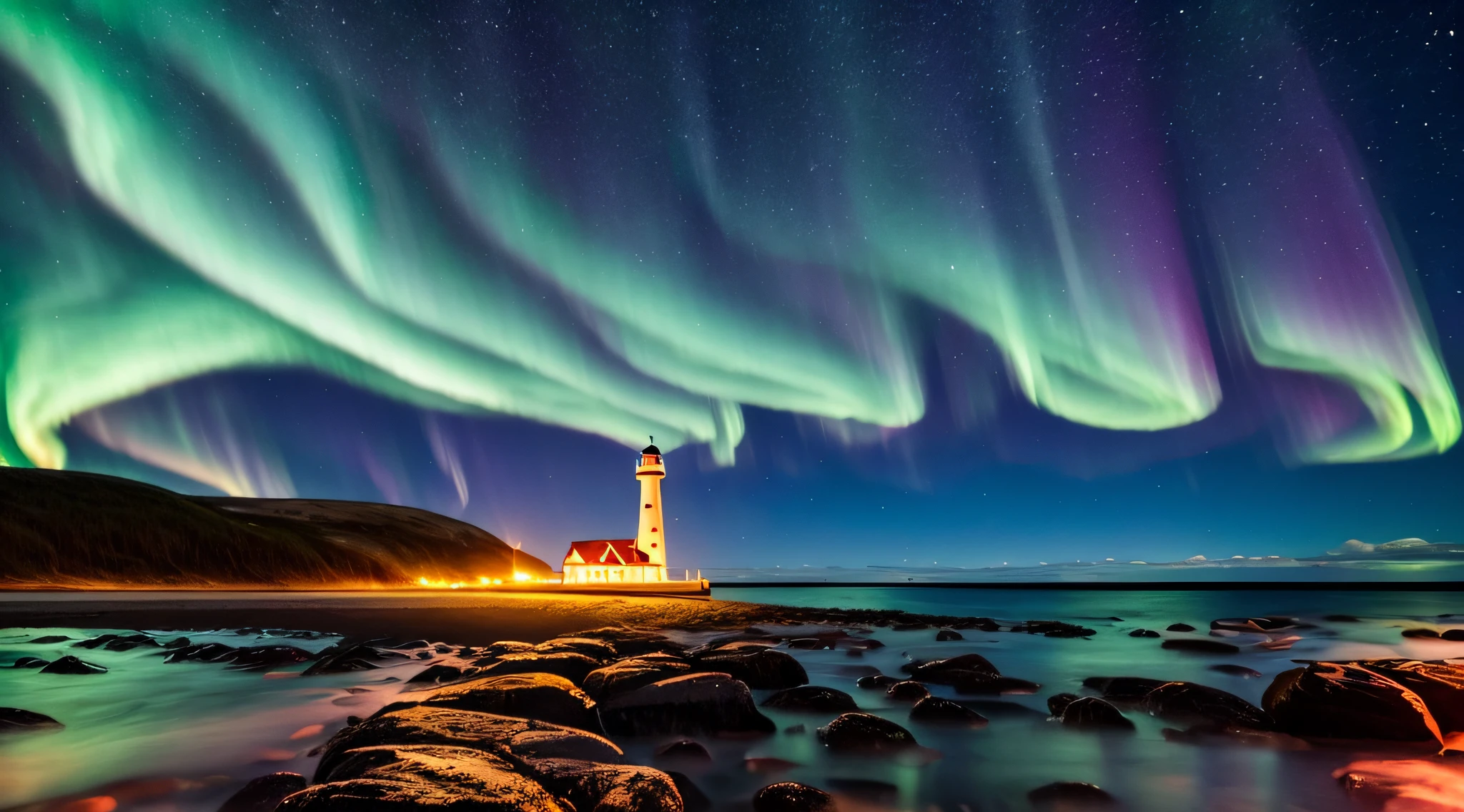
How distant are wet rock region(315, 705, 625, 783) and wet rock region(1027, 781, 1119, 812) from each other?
4.05 m

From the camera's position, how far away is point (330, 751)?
6223 mm

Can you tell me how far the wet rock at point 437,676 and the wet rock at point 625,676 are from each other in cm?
285

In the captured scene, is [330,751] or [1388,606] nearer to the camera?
[330,751]

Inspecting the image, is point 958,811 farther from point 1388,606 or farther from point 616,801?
point 1388,606

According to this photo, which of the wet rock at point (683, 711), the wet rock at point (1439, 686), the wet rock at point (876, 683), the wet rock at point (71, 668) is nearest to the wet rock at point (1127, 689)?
the wet rock at point (1439, 686)

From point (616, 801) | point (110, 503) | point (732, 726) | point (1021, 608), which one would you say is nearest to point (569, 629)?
point (732, 726)

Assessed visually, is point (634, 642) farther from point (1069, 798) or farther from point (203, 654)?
point (1069, 798)

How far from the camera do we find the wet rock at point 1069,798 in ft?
21.4

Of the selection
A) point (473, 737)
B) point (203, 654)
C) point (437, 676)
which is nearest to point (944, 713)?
point (473, 737)

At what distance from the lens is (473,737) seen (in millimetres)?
5797

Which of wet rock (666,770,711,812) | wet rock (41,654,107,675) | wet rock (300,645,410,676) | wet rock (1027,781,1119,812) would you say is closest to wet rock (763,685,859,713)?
wet rock (1027,781,1119,812)

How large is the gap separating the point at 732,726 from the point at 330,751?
14.8 ft

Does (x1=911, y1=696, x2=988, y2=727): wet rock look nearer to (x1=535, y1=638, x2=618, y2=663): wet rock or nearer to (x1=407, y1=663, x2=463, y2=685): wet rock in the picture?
(x1=535, y1=638, x2=618, y2=663): wet rock

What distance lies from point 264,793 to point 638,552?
4711 centimetres
